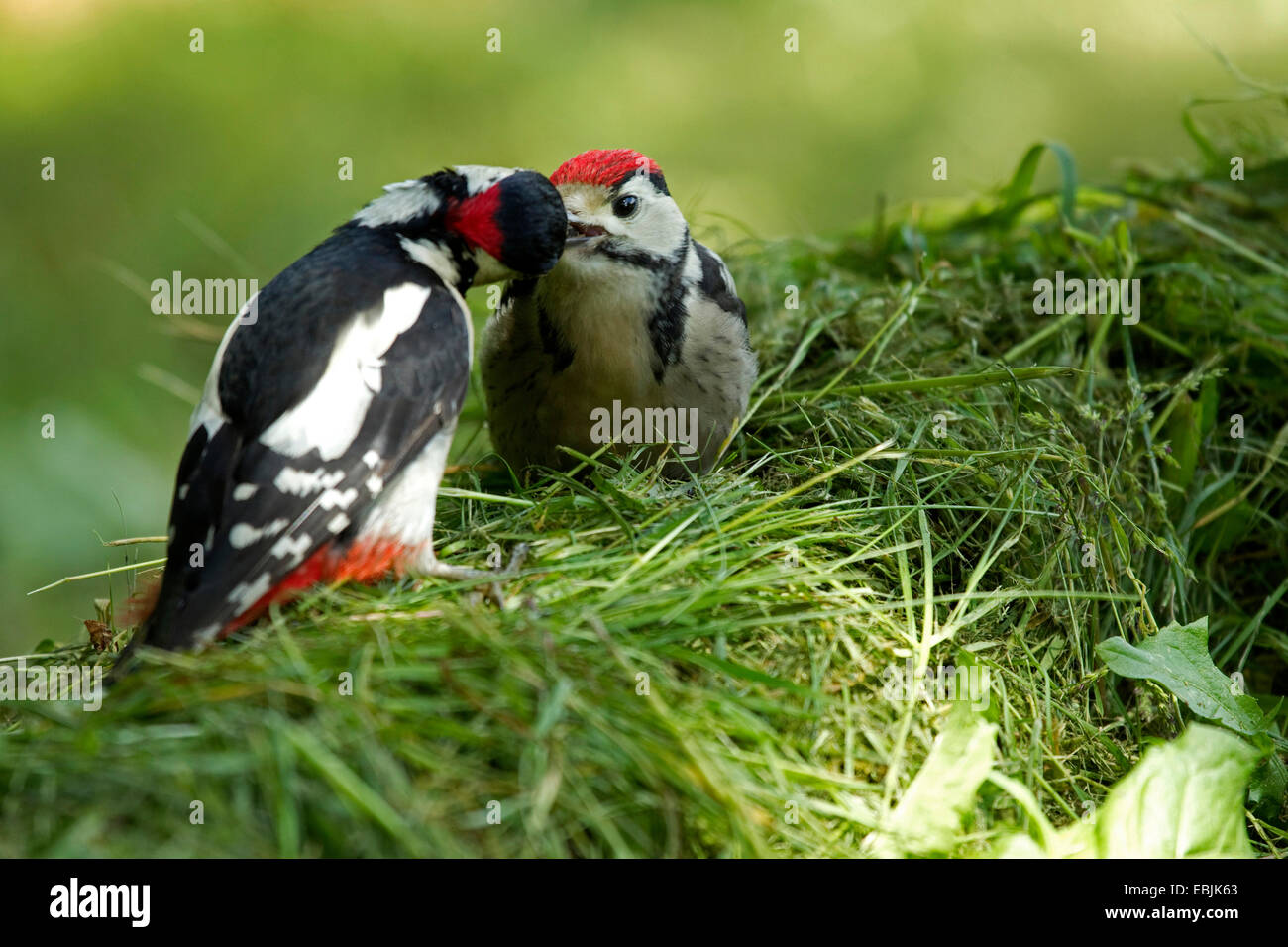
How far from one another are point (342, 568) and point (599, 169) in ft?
3.56

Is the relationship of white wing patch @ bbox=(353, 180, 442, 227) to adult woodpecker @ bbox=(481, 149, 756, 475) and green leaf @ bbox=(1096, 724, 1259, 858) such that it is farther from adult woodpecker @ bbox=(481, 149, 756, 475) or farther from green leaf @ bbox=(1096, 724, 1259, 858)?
green leaf @ bbox=(1096, 724, 1259, 858)

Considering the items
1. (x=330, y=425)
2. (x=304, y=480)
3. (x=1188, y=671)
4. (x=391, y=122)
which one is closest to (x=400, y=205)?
(x=330, y=425)

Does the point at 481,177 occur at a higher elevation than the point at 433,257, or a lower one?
higher

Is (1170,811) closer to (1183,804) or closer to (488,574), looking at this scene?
(1183,804)

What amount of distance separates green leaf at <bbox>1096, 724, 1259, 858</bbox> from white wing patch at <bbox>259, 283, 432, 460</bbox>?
1.33 m

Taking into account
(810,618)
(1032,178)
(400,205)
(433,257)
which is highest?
(1032,178)

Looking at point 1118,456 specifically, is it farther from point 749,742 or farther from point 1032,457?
point 749,742

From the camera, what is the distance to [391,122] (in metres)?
5.58

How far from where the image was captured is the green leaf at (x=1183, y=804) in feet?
5.34

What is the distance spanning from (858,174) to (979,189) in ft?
7.56

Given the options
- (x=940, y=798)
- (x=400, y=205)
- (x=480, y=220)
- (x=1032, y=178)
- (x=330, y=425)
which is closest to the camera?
(x=940, y=798)

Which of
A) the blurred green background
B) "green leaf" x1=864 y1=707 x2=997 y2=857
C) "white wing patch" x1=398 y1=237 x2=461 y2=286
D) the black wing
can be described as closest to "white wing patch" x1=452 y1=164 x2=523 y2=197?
"white wing patch" x1=398 y1=237 x2=461 y2=286

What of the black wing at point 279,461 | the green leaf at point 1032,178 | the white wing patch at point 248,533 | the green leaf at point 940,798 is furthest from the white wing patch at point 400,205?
the green leaf at point 1032,178
